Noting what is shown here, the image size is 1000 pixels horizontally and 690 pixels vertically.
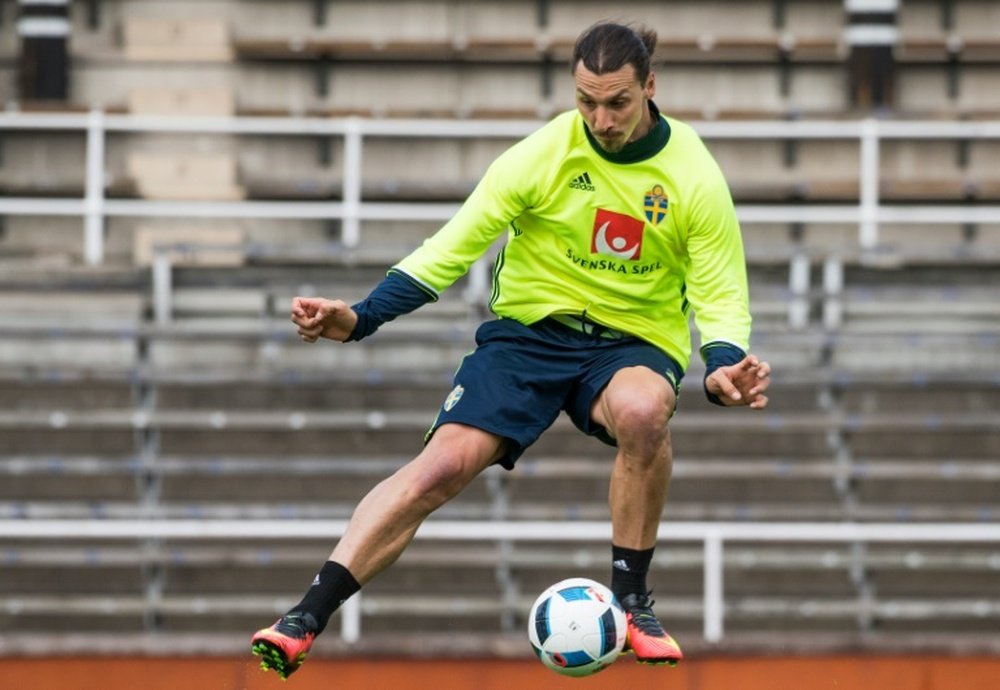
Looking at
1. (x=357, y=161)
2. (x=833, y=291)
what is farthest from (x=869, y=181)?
(x=357, y=161)

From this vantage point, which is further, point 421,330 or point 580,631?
point 421,330

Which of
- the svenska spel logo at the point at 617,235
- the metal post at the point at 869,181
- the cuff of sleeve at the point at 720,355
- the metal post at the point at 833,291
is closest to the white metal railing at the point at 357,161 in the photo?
the metal post at the point at 869,181

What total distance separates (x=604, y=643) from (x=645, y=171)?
1.54 m

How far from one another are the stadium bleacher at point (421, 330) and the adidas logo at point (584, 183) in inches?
116

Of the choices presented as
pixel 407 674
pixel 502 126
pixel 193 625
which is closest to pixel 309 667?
pixel 407 674

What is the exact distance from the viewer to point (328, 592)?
572 cm

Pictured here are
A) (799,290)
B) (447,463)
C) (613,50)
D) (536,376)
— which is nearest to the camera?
(613,50)

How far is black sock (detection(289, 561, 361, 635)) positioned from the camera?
5688mm

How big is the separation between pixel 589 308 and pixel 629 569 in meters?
0.88

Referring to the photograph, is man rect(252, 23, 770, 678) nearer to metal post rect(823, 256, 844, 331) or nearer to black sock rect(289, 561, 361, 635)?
black sock rect(289, 561, 361, 635)

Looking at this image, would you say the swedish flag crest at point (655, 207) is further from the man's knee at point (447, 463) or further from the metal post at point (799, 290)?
the metal post at point (799, 290)

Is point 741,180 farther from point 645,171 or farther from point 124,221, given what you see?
point 645,171

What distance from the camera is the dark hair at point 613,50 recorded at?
561 cm

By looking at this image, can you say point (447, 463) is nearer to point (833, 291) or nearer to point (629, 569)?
point (629, 569)
